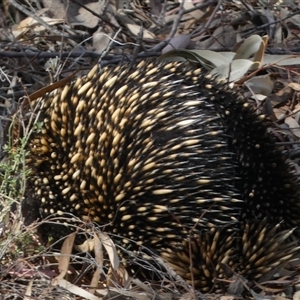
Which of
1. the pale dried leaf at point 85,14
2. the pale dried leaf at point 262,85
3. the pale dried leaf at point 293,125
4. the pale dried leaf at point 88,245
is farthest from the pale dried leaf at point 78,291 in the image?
the pale dried leaf at point 85,14

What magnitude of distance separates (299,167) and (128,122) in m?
1.01

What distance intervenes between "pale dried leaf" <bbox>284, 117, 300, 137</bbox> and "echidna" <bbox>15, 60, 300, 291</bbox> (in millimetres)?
746

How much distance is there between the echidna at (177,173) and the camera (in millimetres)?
2418

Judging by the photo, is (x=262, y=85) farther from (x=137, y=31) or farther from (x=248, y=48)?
(x=137, y=31)

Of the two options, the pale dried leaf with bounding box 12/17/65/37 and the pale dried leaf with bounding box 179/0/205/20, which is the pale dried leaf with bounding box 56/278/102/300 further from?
the pale dried leaf with bounding box 179/0/205/20

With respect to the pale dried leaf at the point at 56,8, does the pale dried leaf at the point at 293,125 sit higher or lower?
lower

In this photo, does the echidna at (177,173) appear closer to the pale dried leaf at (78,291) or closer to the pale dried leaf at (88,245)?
the pale dried leaf at (88,245)

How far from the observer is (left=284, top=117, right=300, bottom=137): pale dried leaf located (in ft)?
11.0

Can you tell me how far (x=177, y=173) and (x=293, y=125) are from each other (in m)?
1.17

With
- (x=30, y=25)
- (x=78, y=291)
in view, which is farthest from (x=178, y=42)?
(x=78, y=291)

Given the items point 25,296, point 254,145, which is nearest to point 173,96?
point 254,145

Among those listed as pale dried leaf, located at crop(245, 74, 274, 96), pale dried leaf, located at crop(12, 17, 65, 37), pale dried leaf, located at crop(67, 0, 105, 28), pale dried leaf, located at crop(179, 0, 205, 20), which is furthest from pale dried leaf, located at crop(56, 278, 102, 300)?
pale dried leaf, located at crop(179, 0, 205, 20)

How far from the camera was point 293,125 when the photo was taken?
3.41 meters

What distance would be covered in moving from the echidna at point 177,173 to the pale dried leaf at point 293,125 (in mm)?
746
